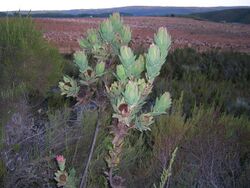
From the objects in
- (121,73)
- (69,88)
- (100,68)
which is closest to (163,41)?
(121,73)

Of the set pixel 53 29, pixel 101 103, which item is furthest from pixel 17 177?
pixel 53 29

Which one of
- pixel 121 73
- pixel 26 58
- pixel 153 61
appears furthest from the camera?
pixel 26 58

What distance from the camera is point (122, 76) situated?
267 cm

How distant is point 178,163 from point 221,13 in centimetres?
7755

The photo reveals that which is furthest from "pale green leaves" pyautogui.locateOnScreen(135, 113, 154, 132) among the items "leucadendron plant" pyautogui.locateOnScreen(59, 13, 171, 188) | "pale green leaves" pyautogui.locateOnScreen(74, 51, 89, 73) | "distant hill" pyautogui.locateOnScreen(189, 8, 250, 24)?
"distant hill" pyautogui.locateOnScreen(189, 8, 250, 24)

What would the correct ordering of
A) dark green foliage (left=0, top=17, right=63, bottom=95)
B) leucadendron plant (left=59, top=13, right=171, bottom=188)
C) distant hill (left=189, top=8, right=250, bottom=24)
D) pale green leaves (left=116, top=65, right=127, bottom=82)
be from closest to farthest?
leucadendron plant (left=59, top=13, right=171, bottom=188)
pale green leaves (left=116, top=65, right=127, bottom=82)
dark green foliage (left=0, top=17, right=63, bottom=95)
distant hill (left=189, top=8, right=250, bottom=24)

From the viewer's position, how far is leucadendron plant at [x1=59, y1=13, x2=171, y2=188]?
2547 millimetres

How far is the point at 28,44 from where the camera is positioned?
29.3 ft

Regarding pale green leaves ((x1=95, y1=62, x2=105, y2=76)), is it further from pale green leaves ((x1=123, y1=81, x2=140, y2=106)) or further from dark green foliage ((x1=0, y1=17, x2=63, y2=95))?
dark green foliage ((x1=0, y1=17, x2=63, y2=95))

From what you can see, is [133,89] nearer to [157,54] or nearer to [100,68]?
[157,54]

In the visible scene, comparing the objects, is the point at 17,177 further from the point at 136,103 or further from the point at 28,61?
the point at 28,61

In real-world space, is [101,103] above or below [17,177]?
above

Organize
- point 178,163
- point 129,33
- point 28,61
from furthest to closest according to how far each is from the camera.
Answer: point 28,61 < point 178,163 < point 129,33

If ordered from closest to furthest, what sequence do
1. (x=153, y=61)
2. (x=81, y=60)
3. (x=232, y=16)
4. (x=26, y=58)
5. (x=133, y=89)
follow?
1. (x=133, y=89)
2. (x=153, y=61)
3. (x=81, y=60)
4. (x=26, y=58)
5. (x=232, y=16)
